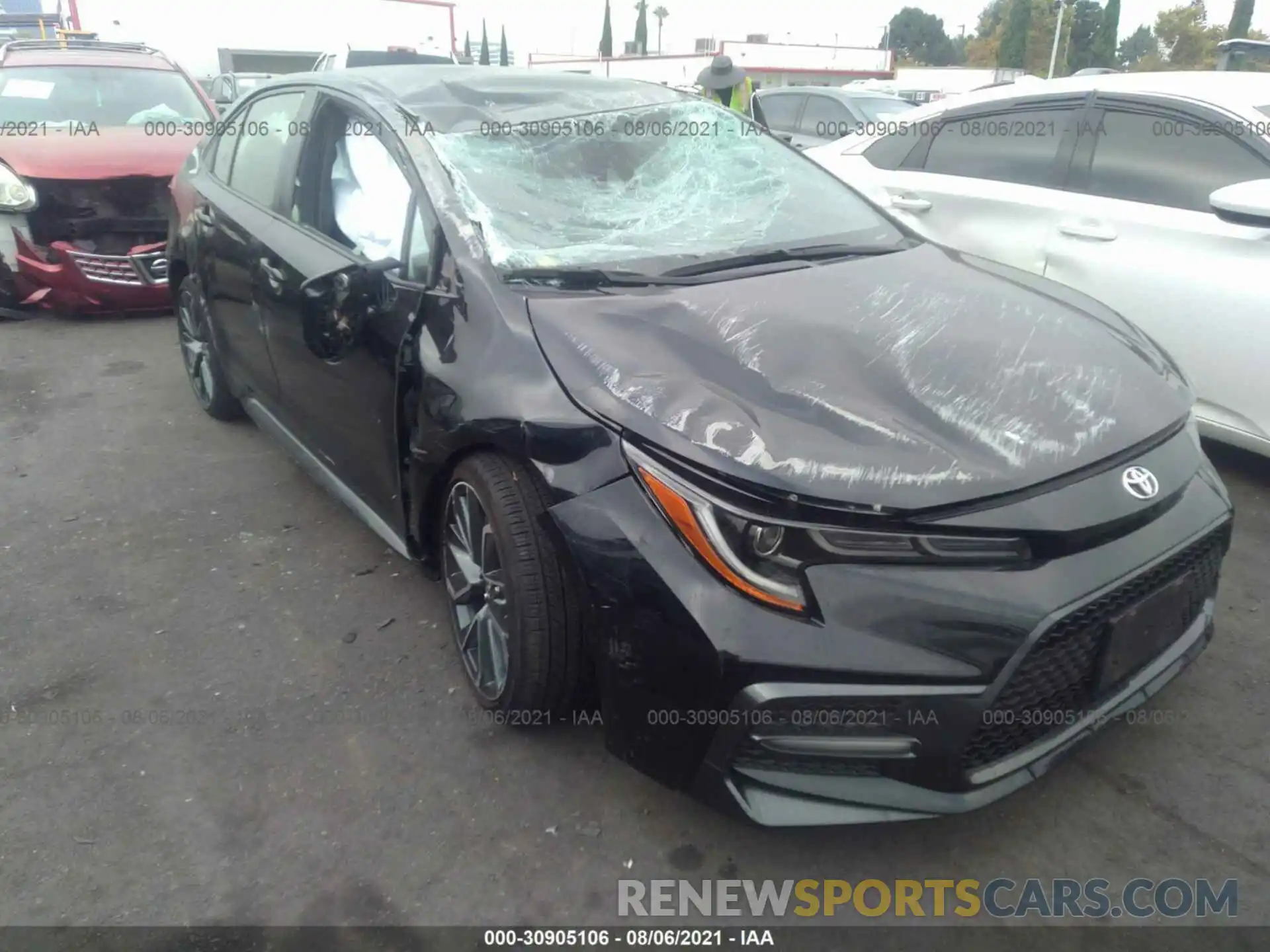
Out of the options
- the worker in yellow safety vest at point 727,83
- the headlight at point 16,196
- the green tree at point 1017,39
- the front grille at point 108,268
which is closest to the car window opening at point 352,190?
the front grille at point 108,268

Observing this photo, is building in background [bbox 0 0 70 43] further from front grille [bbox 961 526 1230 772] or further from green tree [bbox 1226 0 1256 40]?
green tree [bbox 1226 0 1256 40]

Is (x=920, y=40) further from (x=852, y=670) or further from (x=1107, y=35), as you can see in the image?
(x=852, y=670)

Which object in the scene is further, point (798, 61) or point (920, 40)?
point (920, 40)

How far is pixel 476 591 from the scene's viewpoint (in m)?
2.48

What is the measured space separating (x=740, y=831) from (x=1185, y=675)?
1358mm

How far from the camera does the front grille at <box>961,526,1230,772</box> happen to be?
182cm

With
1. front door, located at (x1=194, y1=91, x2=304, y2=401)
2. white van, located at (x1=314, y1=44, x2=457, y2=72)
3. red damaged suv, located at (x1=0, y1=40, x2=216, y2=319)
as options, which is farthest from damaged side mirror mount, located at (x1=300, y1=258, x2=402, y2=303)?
white van, located at (x1=314, y1=44, x2=457, y2=72)

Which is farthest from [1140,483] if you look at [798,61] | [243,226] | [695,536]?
[798,61]

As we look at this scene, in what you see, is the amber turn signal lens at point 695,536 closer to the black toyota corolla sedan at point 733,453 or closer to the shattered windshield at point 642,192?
the black toyota corolla sedan at point 733,453

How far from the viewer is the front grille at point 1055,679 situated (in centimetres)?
182

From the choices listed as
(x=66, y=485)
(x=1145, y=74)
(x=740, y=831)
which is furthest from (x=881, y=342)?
(x=66, y=485)

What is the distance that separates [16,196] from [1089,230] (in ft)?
18.9

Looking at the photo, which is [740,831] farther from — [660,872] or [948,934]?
[948,934]

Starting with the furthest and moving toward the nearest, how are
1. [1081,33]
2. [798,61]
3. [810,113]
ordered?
[1081,33], [798,61], [810,113]
